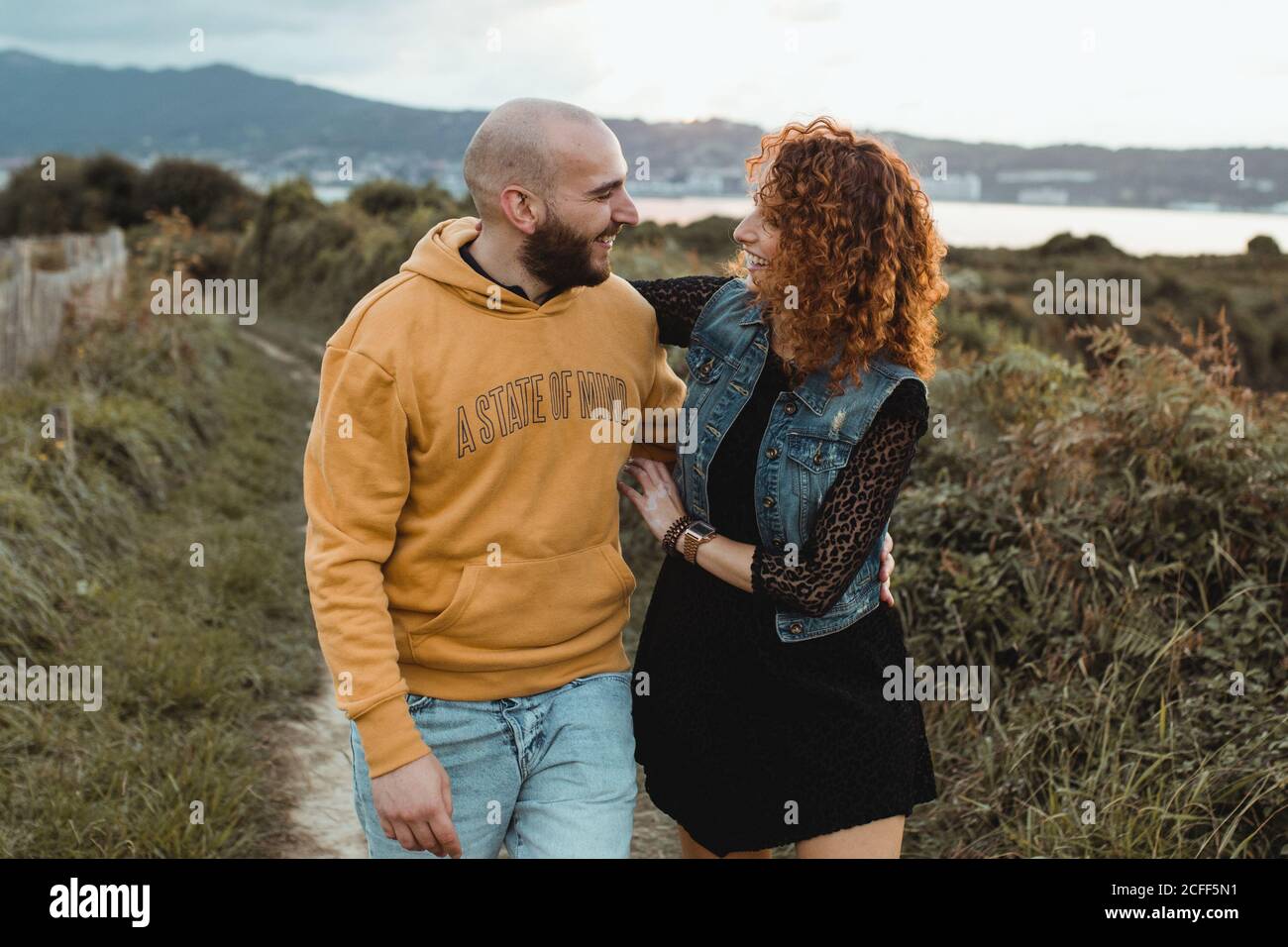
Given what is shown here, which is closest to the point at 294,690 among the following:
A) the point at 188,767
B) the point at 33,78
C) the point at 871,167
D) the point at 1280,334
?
the point at 188,767

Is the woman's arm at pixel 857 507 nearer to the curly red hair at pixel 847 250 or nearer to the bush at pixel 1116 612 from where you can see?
the curly red hair at pixel 847 250

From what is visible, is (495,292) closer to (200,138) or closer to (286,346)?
(286,346)

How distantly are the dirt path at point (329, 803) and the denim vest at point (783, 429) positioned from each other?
2133mm

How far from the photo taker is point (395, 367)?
7.18 ft

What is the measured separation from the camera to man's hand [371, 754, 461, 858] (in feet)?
7.00

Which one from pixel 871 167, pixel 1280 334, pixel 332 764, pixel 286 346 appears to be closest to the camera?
pixel 871 167

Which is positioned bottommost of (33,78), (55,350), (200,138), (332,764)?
(332,764)

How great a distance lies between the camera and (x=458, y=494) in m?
2.33

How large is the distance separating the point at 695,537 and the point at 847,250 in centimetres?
77

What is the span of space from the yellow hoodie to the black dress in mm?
255
